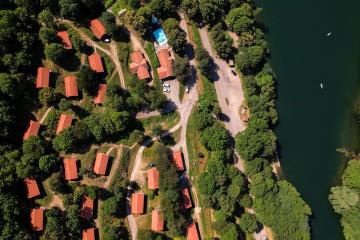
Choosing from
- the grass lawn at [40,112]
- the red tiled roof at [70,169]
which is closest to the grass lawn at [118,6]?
the grass lawn at [40,112]

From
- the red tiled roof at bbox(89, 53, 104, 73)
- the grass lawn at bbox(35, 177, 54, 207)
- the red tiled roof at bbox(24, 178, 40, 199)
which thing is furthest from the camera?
the red tiled roof at bbox(89, 53, 104, 73)

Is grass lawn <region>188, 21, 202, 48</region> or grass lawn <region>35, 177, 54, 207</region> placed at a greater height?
grass lawn <region>188, 21, 202, 48</region>

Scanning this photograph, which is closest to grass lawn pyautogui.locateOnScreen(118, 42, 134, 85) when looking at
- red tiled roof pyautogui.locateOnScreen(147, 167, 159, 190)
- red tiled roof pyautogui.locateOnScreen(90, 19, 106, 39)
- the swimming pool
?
red tiled roof pyautogui.locateOnScreen(90, 19, 106, 39)

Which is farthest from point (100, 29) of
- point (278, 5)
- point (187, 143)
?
point (278, 5)

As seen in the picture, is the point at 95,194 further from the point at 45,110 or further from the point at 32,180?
the point at 45,110

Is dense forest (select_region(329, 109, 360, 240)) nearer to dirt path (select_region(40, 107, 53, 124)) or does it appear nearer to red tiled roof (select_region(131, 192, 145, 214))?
red tiled roof (select_region(131, 192, 145, 214))

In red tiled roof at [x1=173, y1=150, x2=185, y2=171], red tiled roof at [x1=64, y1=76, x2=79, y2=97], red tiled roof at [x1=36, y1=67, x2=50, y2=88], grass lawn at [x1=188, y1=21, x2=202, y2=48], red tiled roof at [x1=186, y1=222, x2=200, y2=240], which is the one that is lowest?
red tiled roof at [x1=186, y1=222, x2=200, y2=240]

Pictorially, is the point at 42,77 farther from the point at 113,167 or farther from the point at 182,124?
the point at 182,124
